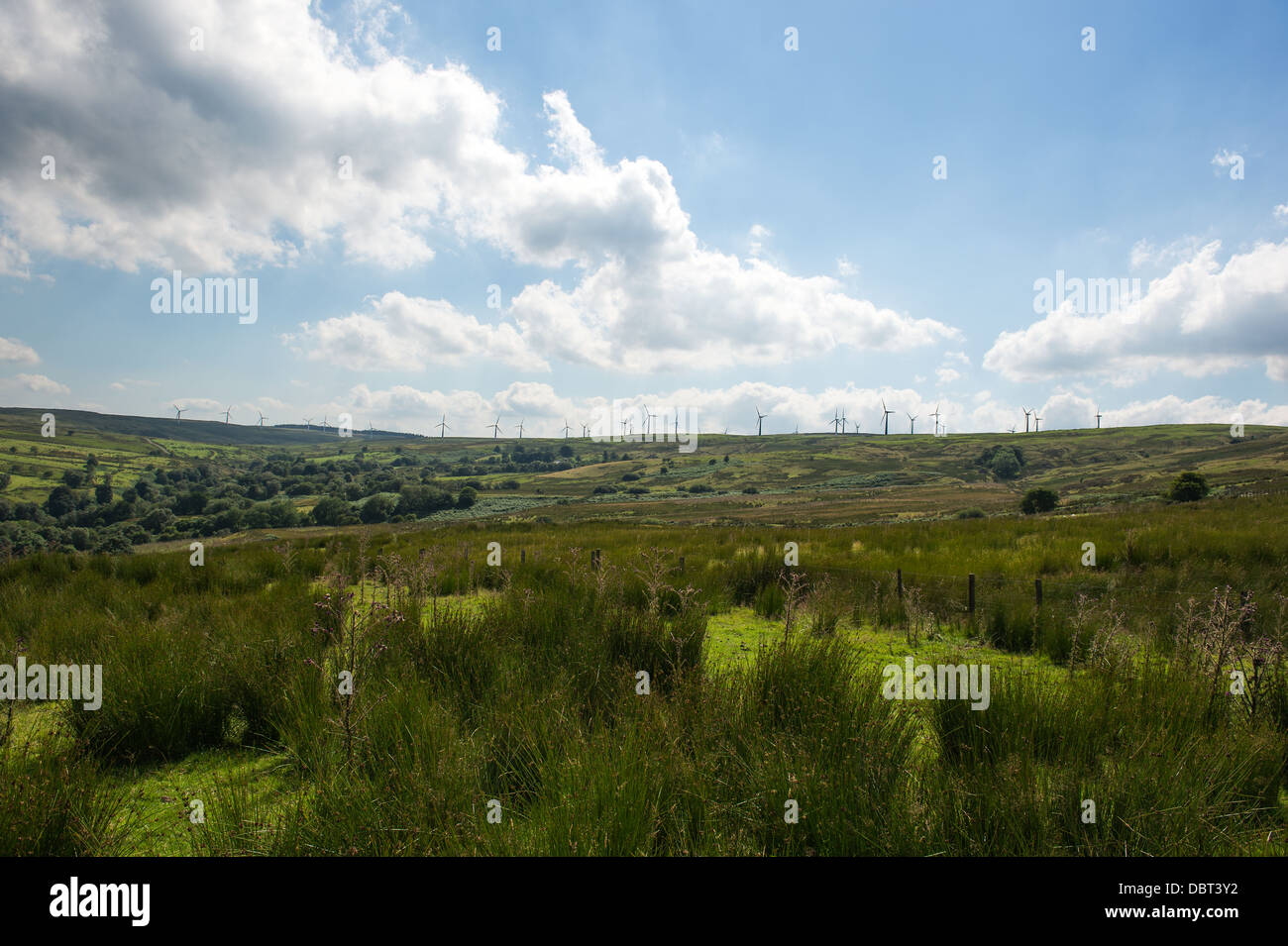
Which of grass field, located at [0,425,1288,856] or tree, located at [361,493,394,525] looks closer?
grass field, located at [0,425,1288,856]

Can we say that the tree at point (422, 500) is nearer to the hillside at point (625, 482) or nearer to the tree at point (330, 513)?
the hillside at point (625, 482)

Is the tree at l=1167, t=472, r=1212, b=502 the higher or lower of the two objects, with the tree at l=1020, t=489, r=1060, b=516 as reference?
higher

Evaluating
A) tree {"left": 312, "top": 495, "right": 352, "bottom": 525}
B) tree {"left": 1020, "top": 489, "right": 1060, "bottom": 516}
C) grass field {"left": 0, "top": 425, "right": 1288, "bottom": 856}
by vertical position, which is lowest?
tree {"left": 312, "top": 495, "right": 352, "bottom": 525}

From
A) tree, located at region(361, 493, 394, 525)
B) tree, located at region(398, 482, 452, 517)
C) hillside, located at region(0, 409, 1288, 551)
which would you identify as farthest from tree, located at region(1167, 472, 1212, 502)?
tree, located at region(398, 482, 452, 517)

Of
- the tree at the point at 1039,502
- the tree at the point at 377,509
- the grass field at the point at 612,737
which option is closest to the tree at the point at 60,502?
the tree at the point at 377,509

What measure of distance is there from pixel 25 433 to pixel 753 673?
802ft

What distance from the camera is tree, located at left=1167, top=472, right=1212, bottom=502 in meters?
36.5

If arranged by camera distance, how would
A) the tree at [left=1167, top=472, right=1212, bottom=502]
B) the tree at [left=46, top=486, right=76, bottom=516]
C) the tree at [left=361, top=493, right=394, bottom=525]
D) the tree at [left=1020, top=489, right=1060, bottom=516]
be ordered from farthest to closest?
the tree at [left=46, top=486, right=76, bottom=516]
the tree at [left=361, top=493, right=394, bottom=525]
the tree at [left=1020, top=489, right=1060, bottom=516]
the tree at [left=1167, top=472, right=1212, bottom=502]

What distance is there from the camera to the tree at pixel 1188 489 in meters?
36.5

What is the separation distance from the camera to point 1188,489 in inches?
1448

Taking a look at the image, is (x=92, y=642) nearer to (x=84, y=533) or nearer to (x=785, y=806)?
(x=785, y=806)

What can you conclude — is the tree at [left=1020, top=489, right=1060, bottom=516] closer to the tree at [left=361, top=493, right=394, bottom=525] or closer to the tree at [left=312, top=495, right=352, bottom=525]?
the tree at [left=361, top=493, right=394, bottom=525]

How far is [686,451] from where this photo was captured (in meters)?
200

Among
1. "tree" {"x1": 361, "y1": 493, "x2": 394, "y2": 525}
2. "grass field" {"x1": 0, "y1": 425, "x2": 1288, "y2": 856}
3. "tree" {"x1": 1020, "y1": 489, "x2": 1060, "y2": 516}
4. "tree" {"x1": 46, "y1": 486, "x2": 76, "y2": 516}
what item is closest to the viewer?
"grass field" {"x1": 0, "y1": 425, "x2": 1288, "y2": 856}
